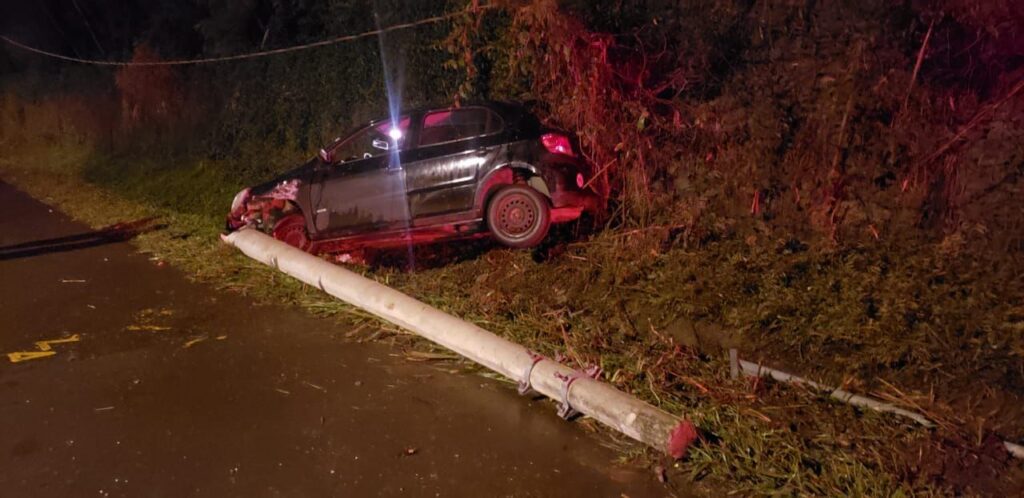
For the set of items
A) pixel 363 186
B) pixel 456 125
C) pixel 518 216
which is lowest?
pixel 518 216

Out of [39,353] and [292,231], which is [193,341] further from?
[292,231]

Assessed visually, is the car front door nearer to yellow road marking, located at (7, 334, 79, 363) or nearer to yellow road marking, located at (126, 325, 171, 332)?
yellow road marking, located at (126, 325, 171, 332)

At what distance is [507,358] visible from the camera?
5102 mm

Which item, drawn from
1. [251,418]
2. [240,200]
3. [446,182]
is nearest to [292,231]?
[240,200]

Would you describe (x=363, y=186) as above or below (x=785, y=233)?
above

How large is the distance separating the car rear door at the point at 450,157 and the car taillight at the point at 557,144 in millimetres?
425

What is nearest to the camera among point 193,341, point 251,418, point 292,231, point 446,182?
point 251,418

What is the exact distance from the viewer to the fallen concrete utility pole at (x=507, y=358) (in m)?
4.23

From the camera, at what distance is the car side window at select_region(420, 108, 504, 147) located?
6.99 metres

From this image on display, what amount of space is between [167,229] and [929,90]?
30.6ft

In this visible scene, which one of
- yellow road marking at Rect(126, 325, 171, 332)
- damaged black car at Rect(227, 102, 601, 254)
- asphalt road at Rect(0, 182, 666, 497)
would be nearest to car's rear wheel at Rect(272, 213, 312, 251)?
damaged black car at Rect(227, 102, 601, 254)

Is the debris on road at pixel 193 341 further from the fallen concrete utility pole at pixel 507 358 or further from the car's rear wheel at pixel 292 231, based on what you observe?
the car's rear wheel at pixel 292 231

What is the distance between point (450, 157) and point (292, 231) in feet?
7.57

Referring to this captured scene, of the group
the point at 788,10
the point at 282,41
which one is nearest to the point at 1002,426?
the point at 788,10
